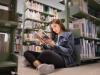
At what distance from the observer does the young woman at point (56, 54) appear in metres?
1.93

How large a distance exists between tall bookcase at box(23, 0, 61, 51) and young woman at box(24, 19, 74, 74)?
7.06ft

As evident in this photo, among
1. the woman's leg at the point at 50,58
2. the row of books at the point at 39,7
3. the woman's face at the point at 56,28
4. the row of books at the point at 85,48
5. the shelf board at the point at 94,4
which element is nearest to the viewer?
the woman's leg at the point at 50,58

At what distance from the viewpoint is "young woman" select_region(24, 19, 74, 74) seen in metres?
1.93

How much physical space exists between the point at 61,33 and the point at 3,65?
1581mm

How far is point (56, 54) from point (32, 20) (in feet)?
9.51

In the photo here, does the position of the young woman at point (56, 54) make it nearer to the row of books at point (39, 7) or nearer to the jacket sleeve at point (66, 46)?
the jacket sleeve at point (66, 46)

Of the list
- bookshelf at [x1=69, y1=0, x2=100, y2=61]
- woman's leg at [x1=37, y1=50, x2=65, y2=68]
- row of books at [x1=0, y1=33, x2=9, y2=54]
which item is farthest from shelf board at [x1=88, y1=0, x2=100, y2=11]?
row of books at [x1=0, y1=33, x2=9, y2=54]

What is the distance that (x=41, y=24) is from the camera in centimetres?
495

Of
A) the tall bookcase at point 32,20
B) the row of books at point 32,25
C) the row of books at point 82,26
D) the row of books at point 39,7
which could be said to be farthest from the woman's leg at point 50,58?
the row of books at point 39,7

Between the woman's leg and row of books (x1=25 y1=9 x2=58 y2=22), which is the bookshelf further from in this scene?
row of books (x1=25 y1=9 x2=58 y2=22)

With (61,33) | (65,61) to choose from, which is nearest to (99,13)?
(61,33)

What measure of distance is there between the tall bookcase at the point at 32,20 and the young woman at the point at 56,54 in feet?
7.06

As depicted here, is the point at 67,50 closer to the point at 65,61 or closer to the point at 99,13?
the point at 65,61

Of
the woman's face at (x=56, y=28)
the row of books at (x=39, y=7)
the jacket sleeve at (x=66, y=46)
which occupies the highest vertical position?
the row of books at (x=39, y=7)
